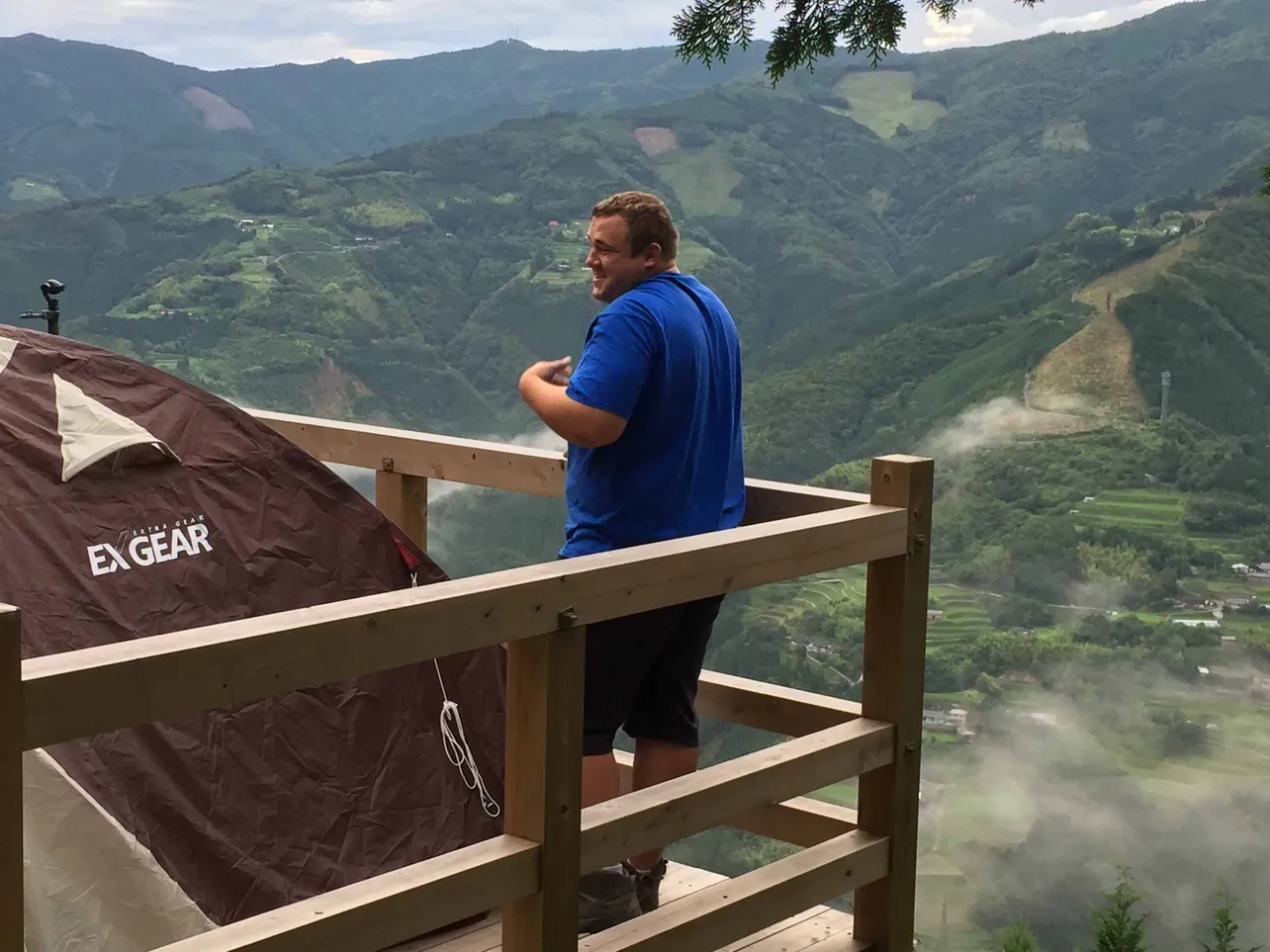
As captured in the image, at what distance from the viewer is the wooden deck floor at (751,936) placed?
3064 mm

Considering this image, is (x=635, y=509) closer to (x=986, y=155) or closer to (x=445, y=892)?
(x=445, y=892)

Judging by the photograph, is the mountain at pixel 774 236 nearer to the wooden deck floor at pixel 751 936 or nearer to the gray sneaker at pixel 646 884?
the wooden deck floor at pixel 751 936

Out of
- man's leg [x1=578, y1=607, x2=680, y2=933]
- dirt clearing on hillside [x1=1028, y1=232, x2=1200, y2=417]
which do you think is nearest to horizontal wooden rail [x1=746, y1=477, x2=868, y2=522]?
man's leg [x1=578, y1=607, x2=680, y2=933]

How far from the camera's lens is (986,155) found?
123062 mm

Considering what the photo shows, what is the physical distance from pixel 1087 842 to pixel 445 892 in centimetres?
5389

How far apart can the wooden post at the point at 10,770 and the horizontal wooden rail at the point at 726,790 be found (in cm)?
98

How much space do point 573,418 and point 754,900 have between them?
958 mm

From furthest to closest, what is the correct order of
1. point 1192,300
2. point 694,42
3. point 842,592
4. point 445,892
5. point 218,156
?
1. point 218,156
2. point 1192,300
3. point 842,592
4. point 694,42
5. point 445,892

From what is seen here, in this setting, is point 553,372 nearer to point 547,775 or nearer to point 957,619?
point 547,775

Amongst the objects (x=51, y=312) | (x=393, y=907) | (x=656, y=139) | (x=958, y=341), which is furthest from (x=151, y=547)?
(x=656, y=139)

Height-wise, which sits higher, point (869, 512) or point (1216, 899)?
point (869, 512)

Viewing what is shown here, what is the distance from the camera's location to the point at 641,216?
3.06 metres

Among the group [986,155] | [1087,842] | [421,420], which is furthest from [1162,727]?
[986,155]

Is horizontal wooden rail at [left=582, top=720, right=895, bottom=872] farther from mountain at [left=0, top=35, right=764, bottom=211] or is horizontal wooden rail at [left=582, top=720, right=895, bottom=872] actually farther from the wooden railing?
mountain at [left=0, top=35, right=764, bottom=211]
